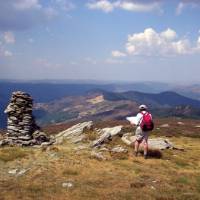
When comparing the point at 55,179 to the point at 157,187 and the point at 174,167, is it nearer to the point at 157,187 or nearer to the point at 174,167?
the point at 157,187

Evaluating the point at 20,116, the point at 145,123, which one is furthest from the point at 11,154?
the point at 145,123

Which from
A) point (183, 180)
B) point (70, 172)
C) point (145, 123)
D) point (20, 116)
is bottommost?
point (183, 180)

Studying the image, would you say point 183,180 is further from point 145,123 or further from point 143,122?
point 143,122

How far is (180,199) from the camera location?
22.0 meters

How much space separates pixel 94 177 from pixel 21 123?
1600 centimetres

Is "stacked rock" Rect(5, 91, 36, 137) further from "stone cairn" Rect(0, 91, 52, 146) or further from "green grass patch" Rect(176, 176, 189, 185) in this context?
"green grass patch" Rect(176, 176, 189, 185)

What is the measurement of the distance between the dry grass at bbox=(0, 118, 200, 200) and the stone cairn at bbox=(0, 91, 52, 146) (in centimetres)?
567

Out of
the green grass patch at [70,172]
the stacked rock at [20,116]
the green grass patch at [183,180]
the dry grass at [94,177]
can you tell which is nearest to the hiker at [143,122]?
the dry grass at [94,177]

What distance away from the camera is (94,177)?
26.2 meters

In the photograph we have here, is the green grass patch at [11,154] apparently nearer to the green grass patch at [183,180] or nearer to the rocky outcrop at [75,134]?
the rocky outcrop at [75,134]

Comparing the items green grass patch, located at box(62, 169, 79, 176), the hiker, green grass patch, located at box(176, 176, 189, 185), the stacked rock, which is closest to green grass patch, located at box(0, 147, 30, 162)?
green grass patch, located at box(62, 169, 79, 176)

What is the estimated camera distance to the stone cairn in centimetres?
3944

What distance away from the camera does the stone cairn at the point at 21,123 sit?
3944 cm

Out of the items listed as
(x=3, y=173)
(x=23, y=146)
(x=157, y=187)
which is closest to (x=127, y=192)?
(x=157, y=187)
